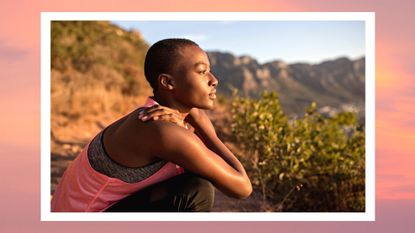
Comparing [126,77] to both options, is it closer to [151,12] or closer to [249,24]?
[151,12]

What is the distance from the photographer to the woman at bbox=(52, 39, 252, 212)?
98.5 inches

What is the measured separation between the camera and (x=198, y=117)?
2951 mm

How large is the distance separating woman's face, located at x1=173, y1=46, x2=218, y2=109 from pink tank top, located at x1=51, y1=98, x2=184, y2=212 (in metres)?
0.14

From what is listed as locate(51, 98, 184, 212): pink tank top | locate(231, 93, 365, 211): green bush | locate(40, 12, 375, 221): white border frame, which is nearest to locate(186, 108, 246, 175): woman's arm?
locate(51, 98, 184, 212): pink tank top

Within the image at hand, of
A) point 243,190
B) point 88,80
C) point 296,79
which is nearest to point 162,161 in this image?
point 243,190

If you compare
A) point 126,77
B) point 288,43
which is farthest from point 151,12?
point 288,43

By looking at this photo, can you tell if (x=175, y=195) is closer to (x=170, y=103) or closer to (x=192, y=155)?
(x=192, y=155)

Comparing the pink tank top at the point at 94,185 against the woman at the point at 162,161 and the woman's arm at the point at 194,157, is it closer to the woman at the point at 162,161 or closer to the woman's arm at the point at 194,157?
the woman at the point at 162,161

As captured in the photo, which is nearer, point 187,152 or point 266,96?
point 187,152

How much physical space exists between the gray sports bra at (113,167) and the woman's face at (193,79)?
304 millimetres

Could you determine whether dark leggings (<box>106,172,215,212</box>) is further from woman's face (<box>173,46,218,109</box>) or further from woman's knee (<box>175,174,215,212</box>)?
woman's face (<box>173,46,218,109</box>)

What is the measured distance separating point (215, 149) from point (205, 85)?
0.36 m

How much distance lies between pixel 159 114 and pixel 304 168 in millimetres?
3571

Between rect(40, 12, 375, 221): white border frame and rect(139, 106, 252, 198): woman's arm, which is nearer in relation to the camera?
rect(139, 106, 252, 198): woman's arm
